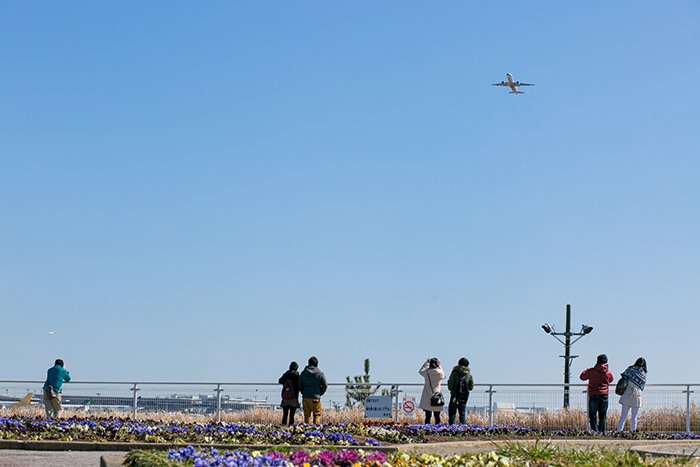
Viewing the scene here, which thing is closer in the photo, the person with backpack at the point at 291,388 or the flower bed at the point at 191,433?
the flower bed at the point at 191,433

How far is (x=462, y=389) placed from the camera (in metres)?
17.6

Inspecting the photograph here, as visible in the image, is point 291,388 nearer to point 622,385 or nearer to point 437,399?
point 437,399

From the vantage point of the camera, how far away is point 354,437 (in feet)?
44.5

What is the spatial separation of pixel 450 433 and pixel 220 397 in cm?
781

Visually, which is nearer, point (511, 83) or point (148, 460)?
point (148, 460)

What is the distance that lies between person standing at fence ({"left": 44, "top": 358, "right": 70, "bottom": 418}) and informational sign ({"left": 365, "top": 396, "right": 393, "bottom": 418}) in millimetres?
7459

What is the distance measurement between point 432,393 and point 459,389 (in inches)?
23.8

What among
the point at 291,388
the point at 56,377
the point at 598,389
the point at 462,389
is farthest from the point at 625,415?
the point at 56,377

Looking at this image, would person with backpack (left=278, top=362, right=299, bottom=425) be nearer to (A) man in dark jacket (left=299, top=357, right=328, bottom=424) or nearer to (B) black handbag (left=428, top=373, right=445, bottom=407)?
(A) man in dark jacket (left=299, top=357, right=328, bottom=424)

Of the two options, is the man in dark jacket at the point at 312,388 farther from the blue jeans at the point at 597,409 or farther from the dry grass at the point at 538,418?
the blue jeans at the point at 597,409

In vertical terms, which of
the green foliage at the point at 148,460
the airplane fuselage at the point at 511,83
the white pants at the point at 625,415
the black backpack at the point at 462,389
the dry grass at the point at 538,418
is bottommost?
the dry grass at the point at 538,418

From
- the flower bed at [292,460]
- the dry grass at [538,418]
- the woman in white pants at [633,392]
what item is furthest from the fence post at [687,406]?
the flower bed at [292,460]

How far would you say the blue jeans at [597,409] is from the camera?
681 inches

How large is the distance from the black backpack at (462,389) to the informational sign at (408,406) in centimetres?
202
